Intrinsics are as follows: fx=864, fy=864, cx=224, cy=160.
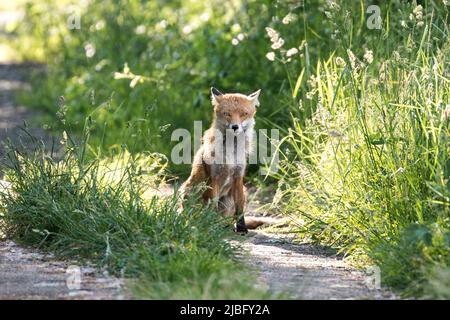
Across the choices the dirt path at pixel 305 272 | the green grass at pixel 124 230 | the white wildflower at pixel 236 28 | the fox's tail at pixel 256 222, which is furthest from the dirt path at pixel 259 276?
the white wildflower at pixel 236 28

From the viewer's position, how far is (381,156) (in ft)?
17.9

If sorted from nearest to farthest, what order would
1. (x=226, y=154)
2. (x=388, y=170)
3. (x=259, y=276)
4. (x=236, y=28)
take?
(x=259, y=276), (x=388, y=170), (x=226, y=154), (x=236, y=28)

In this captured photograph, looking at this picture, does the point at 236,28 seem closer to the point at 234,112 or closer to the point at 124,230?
the point at 234,112

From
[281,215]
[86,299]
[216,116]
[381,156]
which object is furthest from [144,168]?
[86,299]

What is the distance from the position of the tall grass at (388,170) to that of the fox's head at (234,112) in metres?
0.54

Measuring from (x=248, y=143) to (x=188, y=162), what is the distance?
1.42 m

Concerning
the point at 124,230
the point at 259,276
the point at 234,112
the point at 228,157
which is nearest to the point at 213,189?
the point at 228,157

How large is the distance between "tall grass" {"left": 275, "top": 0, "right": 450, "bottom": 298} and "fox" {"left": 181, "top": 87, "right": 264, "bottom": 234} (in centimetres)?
48

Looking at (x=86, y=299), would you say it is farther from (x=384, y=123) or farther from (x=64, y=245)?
(x=384, y=123)

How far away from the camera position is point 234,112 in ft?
21.5

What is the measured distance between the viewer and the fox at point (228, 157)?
6.51 metres

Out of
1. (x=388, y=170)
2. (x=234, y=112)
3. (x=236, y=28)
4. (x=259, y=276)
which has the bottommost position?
(x=259, y=276)

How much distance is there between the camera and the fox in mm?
6512

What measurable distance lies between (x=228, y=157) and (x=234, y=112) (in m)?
0.34
